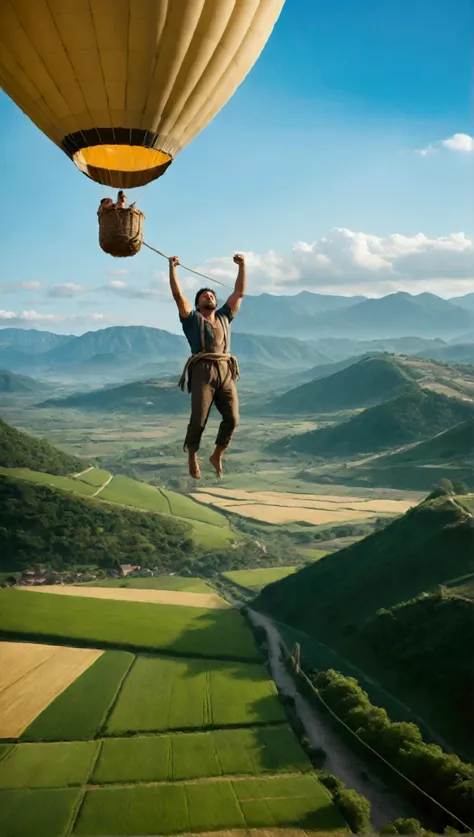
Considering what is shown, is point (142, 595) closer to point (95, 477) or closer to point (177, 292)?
point (95, 477)

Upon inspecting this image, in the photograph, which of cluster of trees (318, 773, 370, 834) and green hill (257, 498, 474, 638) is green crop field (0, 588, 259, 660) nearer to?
green hill (257, 498, 474, 638)

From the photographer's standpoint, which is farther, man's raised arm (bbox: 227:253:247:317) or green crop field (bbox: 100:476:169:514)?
green crop field (bbox: 100:476:169:514)

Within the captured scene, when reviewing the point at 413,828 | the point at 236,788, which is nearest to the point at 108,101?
the point at 413,828

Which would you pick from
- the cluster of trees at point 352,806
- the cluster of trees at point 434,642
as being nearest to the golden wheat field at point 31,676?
the cluster of trees at point 352,806

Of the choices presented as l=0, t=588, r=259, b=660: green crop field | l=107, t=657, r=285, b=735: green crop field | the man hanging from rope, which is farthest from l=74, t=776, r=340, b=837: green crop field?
the man hanging from rope

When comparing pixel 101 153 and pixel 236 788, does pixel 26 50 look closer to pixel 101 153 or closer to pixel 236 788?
pixel 101 153

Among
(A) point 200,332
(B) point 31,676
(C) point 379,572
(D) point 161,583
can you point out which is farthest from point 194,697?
(A) point 200,332
